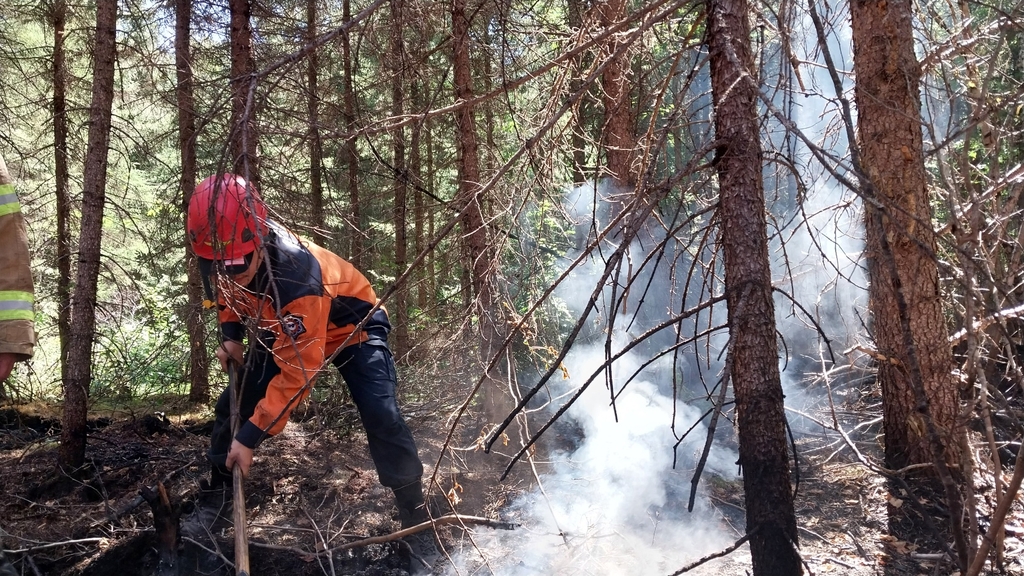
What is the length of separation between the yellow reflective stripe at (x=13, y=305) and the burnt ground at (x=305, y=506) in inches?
64.7

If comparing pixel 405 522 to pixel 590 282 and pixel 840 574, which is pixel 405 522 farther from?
pixel 590 282

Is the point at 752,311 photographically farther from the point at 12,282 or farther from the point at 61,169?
the point at 61,169

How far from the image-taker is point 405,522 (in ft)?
13.9

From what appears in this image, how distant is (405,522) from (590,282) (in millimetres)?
5902

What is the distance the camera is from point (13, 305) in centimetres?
285

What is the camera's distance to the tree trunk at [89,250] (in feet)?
15.9

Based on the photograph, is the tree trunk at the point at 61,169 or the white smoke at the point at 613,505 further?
the tree trunk at the point at 61,169

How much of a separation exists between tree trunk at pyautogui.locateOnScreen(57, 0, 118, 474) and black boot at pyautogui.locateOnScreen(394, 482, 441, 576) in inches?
100

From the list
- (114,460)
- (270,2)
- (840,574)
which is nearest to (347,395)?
(114,460)

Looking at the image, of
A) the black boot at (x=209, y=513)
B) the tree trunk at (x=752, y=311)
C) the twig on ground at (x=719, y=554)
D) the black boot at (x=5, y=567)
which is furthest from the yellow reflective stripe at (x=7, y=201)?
the twig on ground at (x=719, y=554)

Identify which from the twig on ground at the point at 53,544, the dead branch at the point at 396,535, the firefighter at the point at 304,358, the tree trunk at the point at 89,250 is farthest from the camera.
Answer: the tree trunk at the point at 89,250

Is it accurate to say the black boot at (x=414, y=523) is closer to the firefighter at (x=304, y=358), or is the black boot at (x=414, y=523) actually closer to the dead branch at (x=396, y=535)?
the firefighter at (x=304, y=358)

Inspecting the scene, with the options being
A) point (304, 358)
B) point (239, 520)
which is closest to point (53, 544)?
point (239, 520)

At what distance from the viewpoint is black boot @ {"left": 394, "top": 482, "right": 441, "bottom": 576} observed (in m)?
4.11
